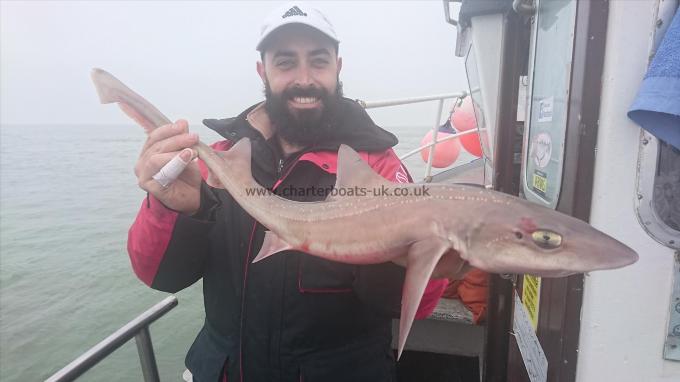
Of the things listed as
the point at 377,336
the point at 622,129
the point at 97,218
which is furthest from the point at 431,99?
the point at 97,218

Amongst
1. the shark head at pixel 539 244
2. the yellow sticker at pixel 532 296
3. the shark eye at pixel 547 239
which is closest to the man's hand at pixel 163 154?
the shark head at pixel 539 244

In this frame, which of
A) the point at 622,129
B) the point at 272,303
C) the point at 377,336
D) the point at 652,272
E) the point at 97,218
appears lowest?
the point at 97,218

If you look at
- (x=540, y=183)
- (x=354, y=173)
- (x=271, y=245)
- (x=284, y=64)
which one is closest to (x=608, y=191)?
(x=540, y=183)

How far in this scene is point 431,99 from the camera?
19.0 ft

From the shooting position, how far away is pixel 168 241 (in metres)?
2.24

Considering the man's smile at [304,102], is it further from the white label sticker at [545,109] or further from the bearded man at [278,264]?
the white label sticker at [545,109]

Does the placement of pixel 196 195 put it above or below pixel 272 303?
above

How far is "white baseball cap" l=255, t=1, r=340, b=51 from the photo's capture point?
8.54 feet

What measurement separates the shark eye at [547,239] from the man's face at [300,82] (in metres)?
1.58

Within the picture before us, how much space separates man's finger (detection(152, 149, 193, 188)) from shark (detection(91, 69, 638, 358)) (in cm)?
16

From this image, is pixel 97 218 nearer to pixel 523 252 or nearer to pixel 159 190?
pixel 159 190

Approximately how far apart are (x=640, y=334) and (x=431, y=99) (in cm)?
471

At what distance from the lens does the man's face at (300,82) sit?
8.77ft

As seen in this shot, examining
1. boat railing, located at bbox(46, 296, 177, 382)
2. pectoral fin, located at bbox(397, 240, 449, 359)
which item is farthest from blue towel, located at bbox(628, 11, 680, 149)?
boat railing, located at bbox(46, 296, 177, 382)
